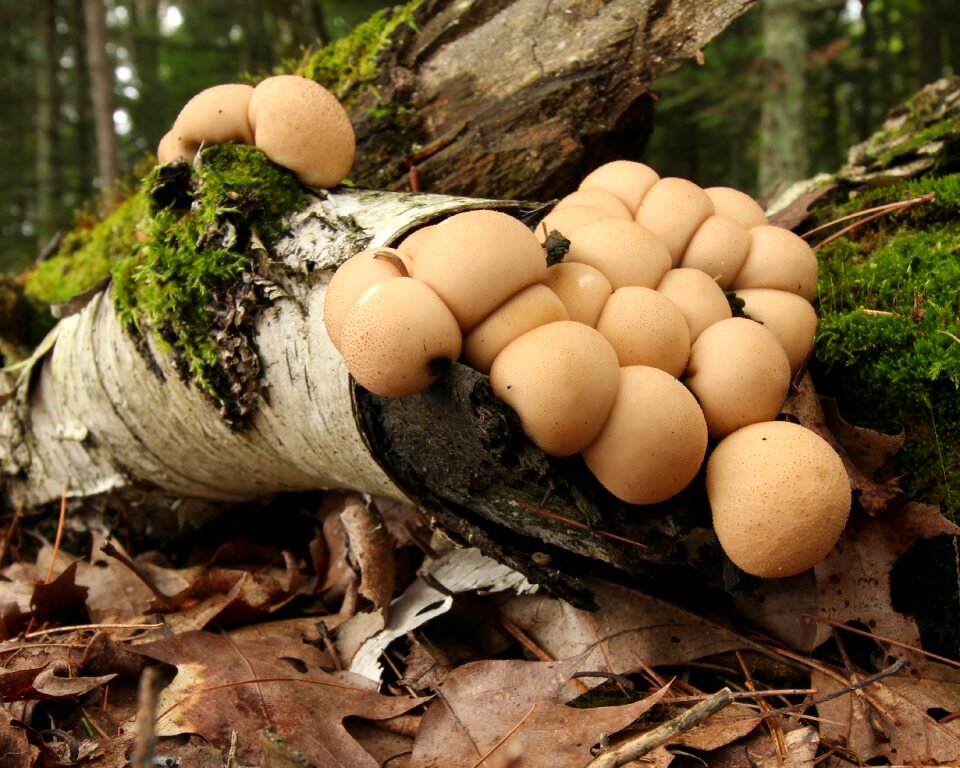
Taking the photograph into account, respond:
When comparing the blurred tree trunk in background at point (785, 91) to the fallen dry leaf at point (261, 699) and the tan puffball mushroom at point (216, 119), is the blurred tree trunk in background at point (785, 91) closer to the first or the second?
the tan puffball mushroom at point (216, 119)

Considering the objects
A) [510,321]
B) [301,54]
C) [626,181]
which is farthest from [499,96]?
[301,54]

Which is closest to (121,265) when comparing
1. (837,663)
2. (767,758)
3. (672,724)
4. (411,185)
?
(411,185)

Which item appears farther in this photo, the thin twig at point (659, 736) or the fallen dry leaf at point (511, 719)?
the fallen dry leaf at point (511, 719)

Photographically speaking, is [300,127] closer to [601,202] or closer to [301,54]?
[601,202]

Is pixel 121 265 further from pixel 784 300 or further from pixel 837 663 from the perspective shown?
pixel 837 663

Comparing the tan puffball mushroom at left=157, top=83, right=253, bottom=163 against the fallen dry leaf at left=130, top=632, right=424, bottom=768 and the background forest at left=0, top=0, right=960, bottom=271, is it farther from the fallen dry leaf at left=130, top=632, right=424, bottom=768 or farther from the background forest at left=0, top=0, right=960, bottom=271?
the background forest at left=0, top=0, right=960, bottom=271

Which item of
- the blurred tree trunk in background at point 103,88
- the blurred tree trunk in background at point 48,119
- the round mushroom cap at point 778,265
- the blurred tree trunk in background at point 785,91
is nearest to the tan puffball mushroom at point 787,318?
the round mushroom cap at point 778,265
